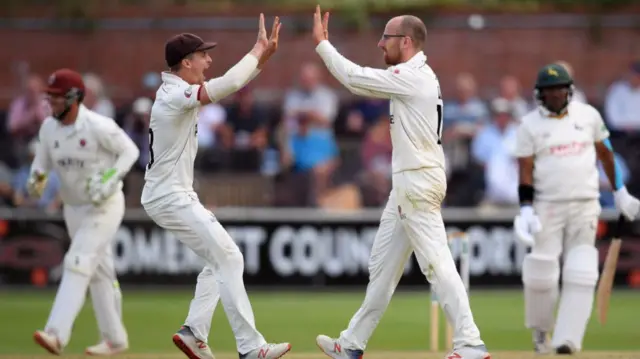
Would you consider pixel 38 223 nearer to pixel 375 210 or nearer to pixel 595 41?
pixel 375 210

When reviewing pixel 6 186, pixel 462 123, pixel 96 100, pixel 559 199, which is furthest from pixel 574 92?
pixel 6 186

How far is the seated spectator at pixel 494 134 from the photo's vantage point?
18781 millimetres

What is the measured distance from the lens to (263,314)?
53.1 feet

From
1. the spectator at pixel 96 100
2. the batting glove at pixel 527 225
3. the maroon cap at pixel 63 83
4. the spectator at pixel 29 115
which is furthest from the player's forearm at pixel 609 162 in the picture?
the spectator at pixel 29 115

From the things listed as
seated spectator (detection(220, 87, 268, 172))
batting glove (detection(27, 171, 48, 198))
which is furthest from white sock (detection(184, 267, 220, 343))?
seated spectator (detection(220, 87, 268, 172))

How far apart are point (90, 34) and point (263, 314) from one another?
7792mm

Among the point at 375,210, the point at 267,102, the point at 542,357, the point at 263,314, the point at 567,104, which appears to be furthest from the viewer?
the point at 267,102

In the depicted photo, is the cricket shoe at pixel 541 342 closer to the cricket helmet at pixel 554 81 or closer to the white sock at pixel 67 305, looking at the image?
the cricket helmet at pixel 554 81

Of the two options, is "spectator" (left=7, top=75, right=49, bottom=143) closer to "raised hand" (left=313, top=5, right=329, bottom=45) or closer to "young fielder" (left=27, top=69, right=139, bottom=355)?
"young fielder" (left=27, top=69, right=139, bottom=355)

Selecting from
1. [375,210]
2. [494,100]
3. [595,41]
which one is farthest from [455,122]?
Answer: [595,41]

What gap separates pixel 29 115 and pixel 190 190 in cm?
995

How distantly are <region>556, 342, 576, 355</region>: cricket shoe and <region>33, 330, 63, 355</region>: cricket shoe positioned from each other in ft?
14.4

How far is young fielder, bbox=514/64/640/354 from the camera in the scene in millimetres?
12086

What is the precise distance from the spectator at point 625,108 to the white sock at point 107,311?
915cm
